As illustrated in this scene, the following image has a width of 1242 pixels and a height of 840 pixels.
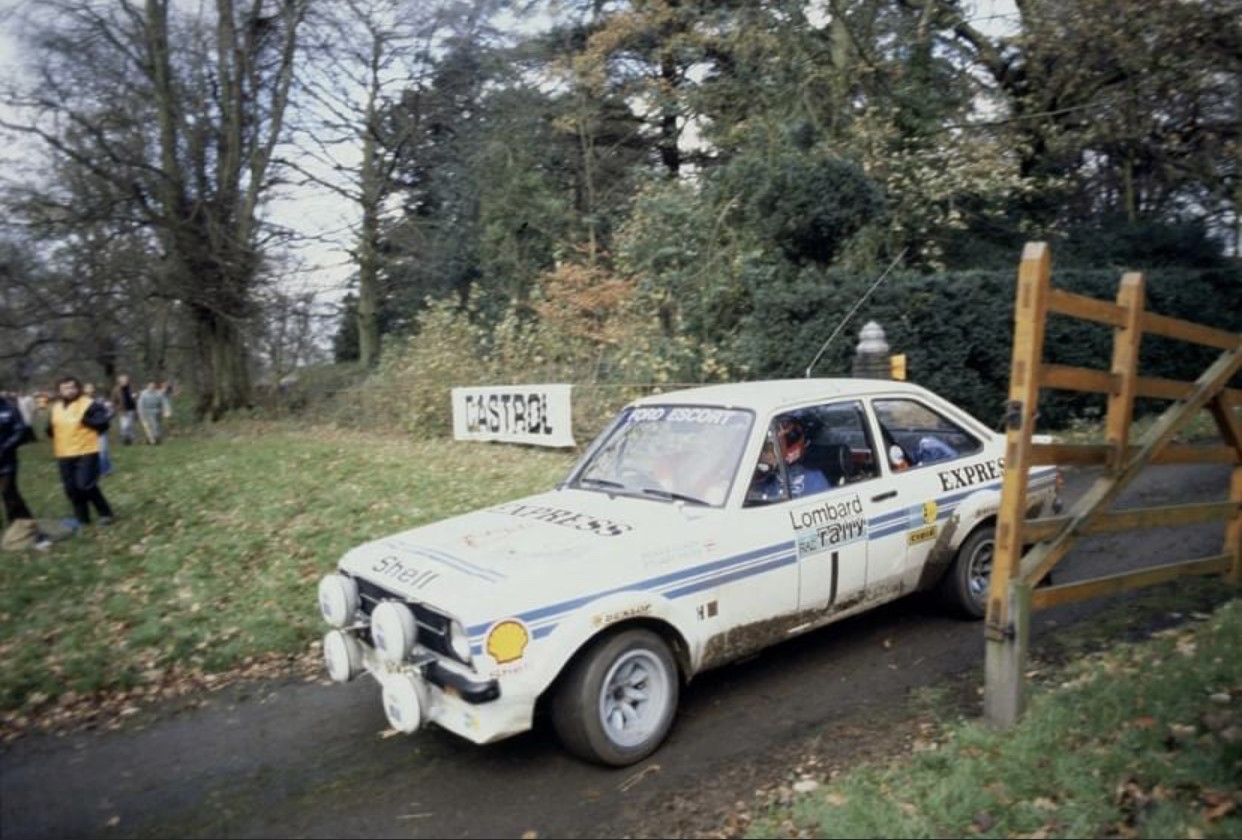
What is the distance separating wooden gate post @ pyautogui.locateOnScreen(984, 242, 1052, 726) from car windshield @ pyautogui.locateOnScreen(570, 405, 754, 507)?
4.85ft

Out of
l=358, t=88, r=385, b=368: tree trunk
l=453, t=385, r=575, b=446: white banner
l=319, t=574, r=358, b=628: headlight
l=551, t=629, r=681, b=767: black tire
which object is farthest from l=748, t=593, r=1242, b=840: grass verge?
l=358, t=88, r=385, b=368: tree trunk

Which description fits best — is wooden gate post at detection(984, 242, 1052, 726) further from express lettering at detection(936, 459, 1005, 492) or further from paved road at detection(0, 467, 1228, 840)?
express lettering at detection(936, 459, 1005, 492)

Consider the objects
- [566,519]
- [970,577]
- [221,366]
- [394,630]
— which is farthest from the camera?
[221,366]

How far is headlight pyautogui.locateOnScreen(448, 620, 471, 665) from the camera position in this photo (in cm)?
405

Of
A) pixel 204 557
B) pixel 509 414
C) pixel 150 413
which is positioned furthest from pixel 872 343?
pixel 150 413

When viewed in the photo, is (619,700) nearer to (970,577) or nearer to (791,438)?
(791,438)

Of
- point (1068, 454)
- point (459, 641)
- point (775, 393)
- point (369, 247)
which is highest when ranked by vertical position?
point (369, 247)

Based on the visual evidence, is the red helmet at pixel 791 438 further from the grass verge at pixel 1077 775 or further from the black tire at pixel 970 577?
the grass verge at pixel 1077 775

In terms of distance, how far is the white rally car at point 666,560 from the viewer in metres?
4.16

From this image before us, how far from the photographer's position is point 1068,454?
181 inches

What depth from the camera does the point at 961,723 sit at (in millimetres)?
4535

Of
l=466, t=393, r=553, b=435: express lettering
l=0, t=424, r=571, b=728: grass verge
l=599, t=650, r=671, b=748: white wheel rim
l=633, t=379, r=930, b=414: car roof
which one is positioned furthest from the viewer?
l=466, t=393, r=553, b=435: express lettering

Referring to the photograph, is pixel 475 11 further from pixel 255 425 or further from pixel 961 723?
pixel 961 723

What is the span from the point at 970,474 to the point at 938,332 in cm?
829
